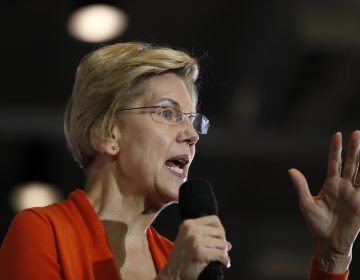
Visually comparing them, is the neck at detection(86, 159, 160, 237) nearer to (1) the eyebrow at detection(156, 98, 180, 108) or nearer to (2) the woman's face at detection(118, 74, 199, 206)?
(2) the woman's face at detection(118, 74, 199, 206)

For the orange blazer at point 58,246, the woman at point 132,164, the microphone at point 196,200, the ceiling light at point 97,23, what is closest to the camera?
the microphone at point 196,200

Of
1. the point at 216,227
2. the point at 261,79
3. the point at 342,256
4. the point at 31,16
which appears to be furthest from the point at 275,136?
the point at 216,227

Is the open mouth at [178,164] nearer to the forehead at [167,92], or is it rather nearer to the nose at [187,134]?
the nose at [187,134]

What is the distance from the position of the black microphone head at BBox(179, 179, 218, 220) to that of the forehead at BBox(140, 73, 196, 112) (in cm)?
43

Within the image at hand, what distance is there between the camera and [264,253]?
9.34 meters

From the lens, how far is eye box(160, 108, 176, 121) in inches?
84.5

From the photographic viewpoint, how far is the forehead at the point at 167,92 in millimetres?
2168

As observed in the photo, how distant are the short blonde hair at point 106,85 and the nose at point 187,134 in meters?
0.16

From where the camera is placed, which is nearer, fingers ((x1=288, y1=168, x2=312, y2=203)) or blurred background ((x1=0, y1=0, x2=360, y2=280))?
fingers ((x1=288, y1=168, x2=312, y2=203))

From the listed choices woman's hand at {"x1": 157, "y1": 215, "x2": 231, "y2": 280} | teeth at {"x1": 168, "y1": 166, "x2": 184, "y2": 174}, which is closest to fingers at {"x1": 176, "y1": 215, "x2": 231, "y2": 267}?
woman's hand at {"x1": 157, "y1": 215, "x2": 231, "y2": 280}

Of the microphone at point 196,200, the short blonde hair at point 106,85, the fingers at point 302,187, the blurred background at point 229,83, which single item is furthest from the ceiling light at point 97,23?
the microphone at point 196,200

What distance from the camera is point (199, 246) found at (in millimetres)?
1605

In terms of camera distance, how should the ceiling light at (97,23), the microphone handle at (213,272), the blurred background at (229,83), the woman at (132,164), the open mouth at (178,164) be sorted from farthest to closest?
the blurred background at (229,83), the ceiling light at (97,23), the open mouth at (178,164), the woman at (132,164), the microphone handle at (213,272)

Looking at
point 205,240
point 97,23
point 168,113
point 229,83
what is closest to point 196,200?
point 205,240
